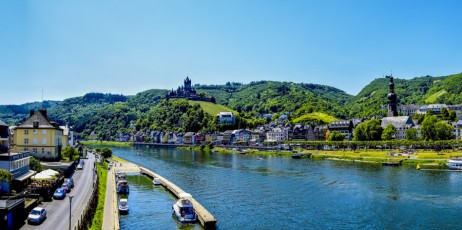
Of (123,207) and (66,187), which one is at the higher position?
(66,187)

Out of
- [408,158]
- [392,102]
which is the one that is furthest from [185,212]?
[392,102]

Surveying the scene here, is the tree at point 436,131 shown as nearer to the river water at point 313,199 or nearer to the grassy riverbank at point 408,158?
the grassy riverbank at point 408,158

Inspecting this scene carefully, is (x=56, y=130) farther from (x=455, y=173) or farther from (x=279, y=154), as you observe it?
(x=279, y=154)

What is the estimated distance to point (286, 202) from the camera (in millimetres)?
47344

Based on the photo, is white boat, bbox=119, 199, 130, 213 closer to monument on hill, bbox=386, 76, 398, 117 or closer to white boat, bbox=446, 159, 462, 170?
white boat, bbox=446, 159, 462, 170

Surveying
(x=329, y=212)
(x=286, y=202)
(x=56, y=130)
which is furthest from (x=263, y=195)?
(x=56, y=130)

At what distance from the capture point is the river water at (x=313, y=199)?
3788cm

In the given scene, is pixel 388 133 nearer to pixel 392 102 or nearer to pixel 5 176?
pixel 392 102

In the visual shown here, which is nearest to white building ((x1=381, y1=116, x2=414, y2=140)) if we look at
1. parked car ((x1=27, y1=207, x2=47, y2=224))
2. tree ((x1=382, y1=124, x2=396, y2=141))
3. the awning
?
tree ((x1=382, y1=124, x2=396, y2=141))

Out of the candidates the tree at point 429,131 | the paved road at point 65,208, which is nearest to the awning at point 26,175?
the paved road at point 65,208

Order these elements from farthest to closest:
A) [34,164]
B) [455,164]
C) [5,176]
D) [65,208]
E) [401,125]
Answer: [401,125]
[455,164]
[34,164]
[65,208]
[5,176]

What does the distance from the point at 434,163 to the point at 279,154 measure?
4911cm

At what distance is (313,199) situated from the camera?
161 ft

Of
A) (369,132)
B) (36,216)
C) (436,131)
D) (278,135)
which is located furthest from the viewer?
(278,135)
